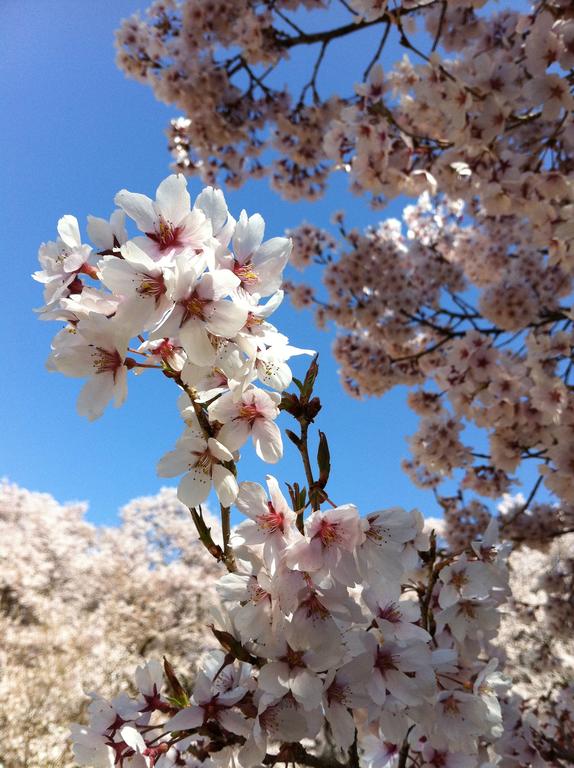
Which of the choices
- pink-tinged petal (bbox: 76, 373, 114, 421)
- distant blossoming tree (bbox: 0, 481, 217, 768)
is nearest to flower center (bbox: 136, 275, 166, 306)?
pink-tinged petal (bbox: 76, 373, 114, 421)

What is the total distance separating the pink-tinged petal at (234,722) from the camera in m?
0.99

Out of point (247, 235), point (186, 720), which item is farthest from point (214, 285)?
point (186, 720)

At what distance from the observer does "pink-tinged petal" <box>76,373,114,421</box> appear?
100 cm

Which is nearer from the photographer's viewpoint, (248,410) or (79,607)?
(248,410)

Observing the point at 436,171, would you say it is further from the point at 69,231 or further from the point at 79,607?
the point at 79,607

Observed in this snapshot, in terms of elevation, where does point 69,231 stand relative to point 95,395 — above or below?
above

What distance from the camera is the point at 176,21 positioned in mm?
6703

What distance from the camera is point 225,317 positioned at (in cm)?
89

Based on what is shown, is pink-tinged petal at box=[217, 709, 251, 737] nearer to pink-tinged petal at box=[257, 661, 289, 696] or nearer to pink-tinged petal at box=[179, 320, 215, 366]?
pink-tinged petal at box=[257, 661, 289, 696]

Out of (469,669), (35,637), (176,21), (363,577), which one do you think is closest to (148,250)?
(363,577)

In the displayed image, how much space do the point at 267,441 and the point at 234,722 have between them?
0.59 metres

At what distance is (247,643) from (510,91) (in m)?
3.72

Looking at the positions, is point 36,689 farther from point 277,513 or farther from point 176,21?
point 176,21

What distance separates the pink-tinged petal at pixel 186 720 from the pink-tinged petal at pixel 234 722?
5 centimetres
